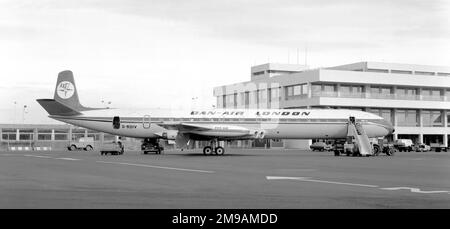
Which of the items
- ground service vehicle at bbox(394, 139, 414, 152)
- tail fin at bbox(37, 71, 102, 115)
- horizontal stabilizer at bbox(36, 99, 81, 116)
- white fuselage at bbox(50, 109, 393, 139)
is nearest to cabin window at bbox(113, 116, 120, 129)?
white fuselage at bbox(50, 109, 393, 139)

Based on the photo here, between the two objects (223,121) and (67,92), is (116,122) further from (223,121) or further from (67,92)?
(223,121)

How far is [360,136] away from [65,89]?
2867 cm

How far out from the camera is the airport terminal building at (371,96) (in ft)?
308

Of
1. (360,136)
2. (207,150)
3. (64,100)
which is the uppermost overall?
(64,100)

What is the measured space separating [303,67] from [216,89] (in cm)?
2947

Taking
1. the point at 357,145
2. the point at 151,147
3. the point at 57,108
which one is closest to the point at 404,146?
the point at 357,145

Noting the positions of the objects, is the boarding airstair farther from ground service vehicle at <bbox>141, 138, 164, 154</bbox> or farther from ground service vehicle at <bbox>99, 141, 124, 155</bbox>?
ground service vehicle at <bbox>99, 141, 124, 155</bbox>

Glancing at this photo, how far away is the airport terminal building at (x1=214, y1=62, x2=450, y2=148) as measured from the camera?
93.8 meters

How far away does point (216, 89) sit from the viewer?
118m

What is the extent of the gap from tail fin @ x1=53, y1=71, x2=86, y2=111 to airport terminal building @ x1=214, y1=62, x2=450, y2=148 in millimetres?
45601

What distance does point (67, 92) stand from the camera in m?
55.6

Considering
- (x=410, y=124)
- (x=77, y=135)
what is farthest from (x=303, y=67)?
(x=77, y=135)
